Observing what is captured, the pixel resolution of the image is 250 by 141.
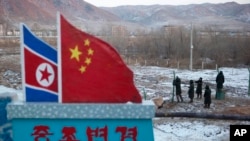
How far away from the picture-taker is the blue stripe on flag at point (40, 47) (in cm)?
240

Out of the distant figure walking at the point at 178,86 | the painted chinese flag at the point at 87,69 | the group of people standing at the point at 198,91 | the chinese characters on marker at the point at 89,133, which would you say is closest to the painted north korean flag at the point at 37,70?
the painted chinese flag at the point at 87,69

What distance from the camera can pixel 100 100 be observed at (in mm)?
2406

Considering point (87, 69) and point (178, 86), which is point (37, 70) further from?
point (178, 86)

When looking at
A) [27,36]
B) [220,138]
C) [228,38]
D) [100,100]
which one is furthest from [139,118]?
[228,38]

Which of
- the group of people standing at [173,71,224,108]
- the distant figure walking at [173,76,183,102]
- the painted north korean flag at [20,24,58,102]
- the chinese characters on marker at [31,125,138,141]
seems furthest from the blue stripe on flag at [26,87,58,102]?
the distant figure walking at [173,76,183,102]

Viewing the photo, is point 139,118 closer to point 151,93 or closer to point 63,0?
point 151,93

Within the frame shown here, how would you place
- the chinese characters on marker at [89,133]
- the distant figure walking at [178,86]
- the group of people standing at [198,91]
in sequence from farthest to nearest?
the distant figure walking at [178,86] → the group of people standing at [198,91] → the chinese characters on marker at [89,133]

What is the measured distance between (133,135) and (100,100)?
0.37 m

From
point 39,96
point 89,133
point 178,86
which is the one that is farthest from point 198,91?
point 39,96

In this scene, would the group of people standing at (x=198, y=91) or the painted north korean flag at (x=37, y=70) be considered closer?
the painted north korean flag at (x=37, y=70)

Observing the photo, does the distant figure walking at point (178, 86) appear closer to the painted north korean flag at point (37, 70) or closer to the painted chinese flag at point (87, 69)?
the painted chinese flag at point (87, 69)

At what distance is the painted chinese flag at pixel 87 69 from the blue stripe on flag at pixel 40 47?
0.08 metres

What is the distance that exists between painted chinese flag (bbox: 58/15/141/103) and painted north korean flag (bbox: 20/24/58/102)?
112 mm

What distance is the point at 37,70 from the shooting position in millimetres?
2412
